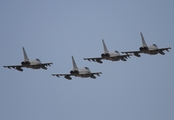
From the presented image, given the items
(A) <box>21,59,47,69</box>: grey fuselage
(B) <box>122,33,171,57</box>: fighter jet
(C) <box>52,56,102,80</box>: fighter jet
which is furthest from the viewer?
(A) <box>21,59,47,69</box>: grey fuselage

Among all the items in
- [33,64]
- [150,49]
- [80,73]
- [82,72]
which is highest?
[33,64]

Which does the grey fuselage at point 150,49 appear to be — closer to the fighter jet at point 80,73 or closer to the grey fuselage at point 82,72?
the fighter jet at point 80,73

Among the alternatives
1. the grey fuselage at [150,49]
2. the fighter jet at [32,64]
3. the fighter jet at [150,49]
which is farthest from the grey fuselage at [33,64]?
the grey fuselage at [150,49]

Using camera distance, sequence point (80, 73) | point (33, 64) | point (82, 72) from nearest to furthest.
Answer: point (80, 73) < point (82, 72) < point (33, 64)

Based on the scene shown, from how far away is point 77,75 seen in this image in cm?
18912

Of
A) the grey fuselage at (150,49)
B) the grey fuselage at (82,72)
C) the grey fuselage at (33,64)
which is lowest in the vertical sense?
the grey fuselage at (82,72)

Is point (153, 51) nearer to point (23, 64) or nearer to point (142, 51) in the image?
point (142, 51)

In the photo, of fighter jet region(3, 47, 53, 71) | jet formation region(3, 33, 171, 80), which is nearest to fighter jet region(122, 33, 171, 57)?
jet formation region(3, 33, 171, 80)

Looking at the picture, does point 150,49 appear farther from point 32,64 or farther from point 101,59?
point 32,64

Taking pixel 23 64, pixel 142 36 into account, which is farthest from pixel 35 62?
pixel 142 36

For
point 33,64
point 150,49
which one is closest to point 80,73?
point 33,64

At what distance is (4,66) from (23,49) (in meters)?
10.1

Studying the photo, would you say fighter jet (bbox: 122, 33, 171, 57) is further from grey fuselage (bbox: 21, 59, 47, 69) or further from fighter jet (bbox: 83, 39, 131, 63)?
grey fuselage (bbox: 21, 59, 47, 69)

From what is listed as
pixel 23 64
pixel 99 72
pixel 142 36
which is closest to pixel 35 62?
pixel 23 64
